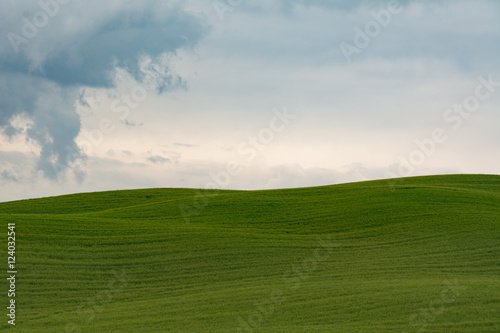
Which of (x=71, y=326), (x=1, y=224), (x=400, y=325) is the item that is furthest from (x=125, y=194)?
(x=400, y=325)

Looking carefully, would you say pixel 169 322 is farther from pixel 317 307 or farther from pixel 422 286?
pixel 422 286

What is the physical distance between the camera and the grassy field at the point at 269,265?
48.6 feet

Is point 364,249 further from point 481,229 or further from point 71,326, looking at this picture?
point 71,326

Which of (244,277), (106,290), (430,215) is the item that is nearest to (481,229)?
(430,215)

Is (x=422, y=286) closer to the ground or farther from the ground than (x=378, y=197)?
closer to the ground

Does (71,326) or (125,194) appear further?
(125,194)

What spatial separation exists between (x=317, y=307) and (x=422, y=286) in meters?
3.77

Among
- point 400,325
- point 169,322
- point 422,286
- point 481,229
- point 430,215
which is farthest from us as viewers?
point 430,215

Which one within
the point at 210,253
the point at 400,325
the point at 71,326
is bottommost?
the point at 400,325

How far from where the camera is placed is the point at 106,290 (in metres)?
18.5

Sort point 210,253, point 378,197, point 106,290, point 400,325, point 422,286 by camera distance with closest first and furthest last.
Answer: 1. point 400,325
2. point 422,286
3. point 106,290
4. point 210,253
5. point 378,197

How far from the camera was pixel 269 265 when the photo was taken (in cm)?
2067

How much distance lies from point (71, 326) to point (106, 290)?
3.47 m

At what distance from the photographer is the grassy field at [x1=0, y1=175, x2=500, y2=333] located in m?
14.8
